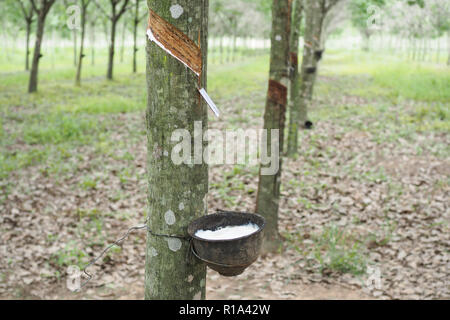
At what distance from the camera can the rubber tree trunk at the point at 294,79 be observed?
689cm

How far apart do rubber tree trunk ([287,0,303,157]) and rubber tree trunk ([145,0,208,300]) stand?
4.26 m

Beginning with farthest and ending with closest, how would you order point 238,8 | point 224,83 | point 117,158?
point 238,8, point 224,83, point 117,158

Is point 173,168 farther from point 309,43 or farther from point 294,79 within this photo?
point 309,43

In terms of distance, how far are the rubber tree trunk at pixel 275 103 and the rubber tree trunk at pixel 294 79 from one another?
0.72m

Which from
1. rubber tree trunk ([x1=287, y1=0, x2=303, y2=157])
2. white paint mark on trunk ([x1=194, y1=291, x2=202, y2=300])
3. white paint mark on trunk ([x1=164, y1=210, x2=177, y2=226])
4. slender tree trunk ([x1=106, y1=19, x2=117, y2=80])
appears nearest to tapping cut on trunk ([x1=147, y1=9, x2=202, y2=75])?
white paint mark on trunk ([x1=164, y1=210, x2=177, y2=226])

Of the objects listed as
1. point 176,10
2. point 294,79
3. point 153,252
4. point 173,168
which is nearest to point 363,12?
point 294,79

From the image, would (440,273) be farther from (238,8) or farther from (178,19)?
(238,8)

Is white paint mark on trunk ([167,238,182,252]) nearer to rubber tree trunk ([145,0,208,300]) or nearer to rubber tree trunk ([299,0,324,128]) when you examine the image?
rubber tree trunk ([145,0,208,300])

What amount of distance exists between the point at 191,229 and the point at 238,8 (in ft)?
114

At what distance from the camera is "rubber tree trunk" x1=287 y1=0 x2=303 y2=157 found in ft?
22.6

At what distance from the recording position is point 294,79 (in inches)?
307

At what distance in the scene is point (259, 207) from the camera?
5.64m

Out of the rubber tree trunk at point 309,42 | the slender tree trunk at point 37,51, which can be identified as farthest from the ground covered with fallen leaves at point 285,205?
the slender tree trunk at point 37,51

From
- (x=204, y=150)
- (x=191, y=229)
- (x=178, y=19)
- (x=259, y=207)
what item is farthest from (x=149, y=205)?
(x=259, y=207)
